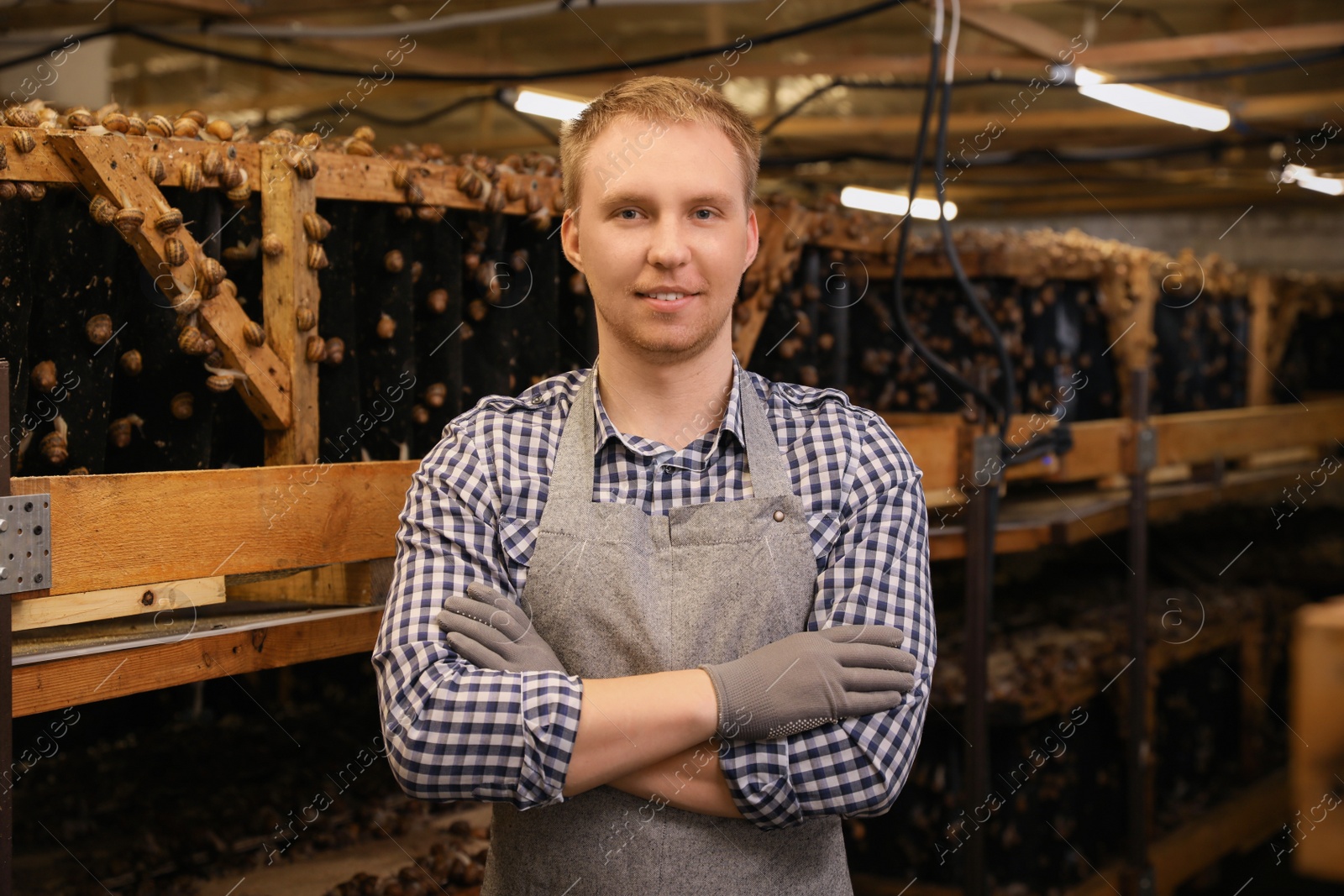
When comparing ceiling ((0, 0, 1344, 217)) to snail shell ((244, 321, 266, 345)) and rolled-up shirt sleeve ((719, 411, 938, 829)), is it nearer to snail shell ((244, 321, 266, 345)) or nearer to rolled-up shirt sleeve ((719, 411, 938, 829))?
snail shell ((244, 321, 266, 345))

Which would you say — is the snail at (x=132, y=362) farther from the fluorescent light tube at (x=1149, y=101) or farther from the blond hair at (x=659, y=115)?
the fluorescent light tube at (x=1149, y=101)

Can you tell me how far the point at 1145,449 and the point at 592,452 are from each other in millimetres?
3428

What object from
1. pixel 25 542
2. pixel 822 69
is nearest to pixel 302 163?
pixel 25 542

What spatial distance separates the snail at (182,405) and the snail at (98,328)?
211 millimetres

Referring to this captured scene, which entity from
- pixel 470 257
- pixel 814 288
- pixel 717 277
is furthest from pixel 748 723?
pixel 814 288

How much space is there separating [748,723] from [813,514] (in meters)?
0.43

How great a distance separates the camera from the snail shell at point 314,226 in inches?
108

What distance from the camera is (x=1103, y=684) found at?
209 inches

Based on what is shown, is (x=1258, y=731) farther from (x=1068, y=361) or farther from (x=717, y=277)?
(x=717, y=277)

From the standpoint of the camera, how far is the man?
73.3 inches

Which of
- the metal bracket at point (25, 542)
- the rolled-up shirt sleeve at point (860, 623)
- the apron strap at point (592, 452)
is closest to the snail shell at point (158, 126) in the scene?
the metal bracket at point (25, 542)

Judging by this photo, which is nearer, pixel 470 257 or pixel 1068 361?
pixel 470 257

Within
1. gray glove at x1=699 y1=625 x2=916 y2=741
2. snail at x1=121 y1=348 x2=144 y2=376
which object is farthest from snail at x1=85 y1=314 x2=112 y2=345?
gray glove at x1=699 y1=625 x2=916 y2=741

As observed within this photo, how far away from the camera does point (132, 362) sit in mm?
2637
